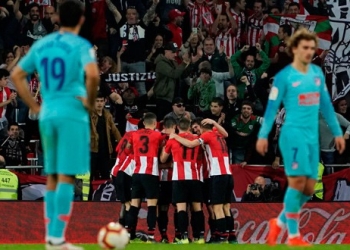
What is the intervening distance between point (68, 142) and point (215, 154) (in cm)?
865

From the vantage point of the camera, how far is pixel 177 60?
25.0m

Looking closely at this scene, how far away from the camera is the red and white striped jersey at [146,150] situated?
776 inches

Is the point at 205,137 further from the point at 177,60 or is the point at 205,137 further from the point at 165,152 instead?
the point at 177,60

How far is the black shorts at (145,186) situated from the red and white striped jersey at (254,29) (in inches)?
280

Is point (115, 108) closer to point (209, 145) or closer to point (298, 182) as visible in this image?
point (209, 145)

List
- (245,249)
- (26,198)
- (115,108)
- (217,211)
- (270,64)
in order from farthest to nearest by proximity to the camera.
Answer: (270,64)
(115,108)
(26,198)
(217,211)
(245,249)

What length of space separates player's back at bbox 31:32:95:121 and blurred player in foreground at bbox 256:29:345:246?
2600 millimetres

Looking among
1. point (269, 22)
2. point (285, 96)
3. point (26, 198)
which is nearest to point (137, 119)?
point (26, 198)

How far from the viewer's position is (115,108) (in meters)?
23.6

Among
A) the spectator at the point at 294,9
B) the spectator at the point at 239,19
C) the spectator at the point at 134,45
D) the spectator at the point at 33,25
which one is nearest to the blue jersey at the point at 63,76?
the spectator at the point at 134,45

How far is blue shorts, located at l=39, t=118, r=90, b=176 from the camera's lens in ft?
36.7

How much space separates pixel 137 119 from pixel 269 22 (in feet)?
16.0

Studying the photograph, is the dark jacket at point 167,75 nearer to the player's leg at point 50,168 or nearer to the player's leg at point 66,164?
the player's leg at point 50,168

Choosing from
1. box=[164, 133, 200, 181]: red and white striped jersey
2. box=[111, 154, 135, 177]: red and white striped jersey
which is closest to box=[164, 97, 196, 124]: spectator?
box=[111, 154, 135, 177]: red and white striped jersey
